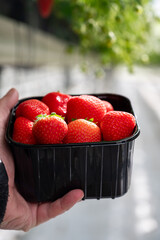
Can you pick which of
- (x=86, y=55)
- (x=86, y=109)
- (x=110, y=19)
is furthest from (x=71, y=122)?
(x=86, y=55)

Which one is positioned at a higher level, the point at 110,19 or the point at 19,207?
the point at 110,19

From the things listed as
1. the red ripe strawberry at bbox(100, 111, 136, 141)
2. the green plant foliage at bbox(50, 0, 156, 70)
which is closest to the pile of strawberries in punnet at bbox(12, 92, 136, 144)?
the red ripe strawberry at bbox(100, 111, 136, 141)

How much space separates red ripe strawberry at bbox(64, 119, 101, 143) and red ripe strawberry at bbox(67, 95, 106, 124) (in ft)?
0.19

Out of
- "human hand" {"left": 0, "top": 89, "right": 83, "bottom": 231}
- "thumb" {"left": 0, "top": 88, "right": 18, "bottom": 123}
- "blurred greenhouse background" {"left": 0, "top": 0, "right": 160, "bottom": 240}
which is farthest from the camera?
"blurred greenhouse background" {"left": 0, "top": 0, "right": 160, "bottom": 240}

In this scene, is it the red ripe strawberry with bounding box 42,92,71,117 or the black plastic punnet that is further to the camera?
the red ripe strawberry with bounding box 42,92,71,117

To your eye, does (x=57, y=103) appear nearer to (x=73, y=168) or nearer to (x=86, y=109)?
(x=86, y=109)

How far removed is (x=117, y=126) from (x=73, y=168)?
0.12m

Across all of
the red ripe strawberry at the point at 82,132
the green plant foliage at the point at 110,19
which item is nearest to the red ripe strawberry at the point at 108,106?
the red ripe strawberry at the point at 82,132

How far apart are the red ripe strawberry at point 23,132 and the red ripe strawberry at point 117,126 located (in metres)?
0.15

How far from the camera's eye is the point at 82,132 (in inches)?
24.1

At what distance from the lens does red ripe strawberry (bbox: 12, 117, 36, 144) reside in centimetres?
65

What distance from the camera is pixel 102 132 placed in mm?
662

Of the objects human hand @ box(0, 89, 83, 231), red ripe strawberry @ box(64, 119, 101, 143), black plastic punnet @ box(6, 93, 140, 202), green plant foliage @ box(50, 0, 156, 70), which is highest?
green plant foliage @ box(50, 0, 156, 70)

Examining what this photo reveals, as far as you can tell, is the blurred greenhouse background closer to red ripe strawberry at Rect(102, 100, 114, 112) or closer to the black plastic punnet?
red ripe strawberry at Rect(102, 100, 114, 112)
